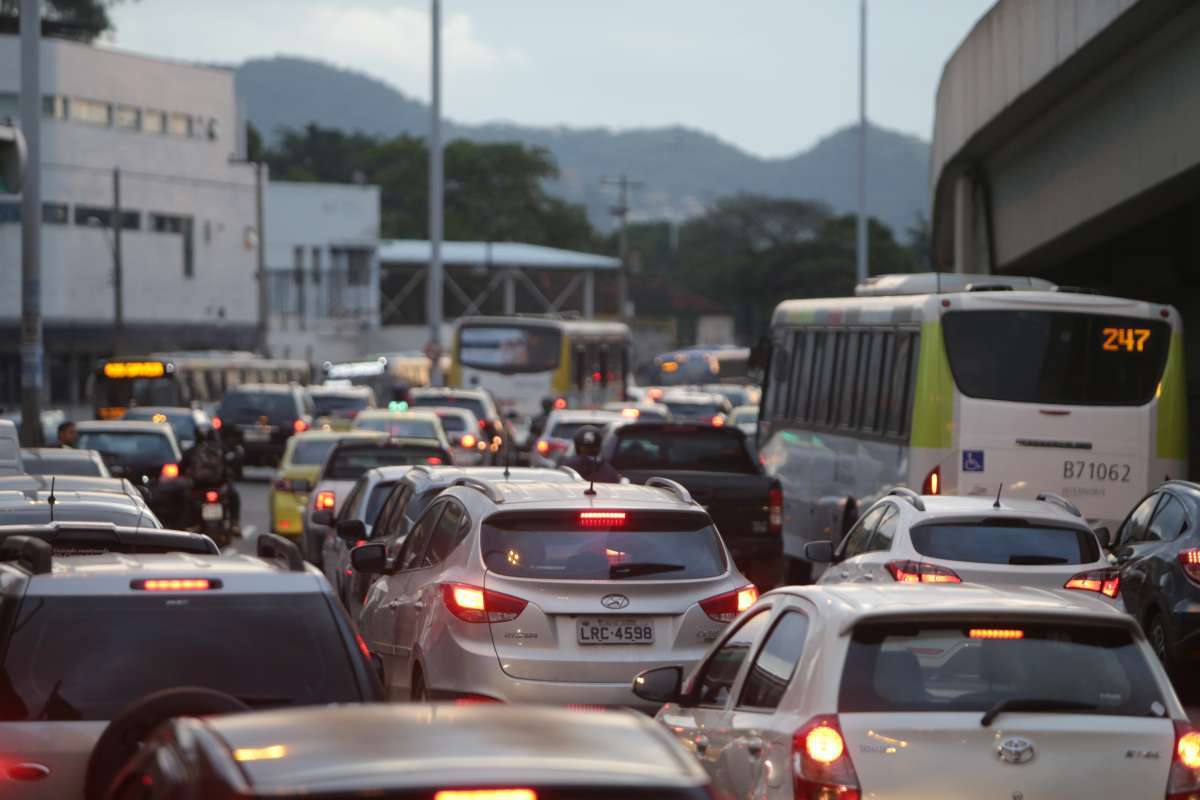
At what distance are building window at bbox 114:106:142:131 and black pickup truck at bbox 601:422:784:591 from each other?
207ft

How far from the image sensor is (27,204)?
31.0 m

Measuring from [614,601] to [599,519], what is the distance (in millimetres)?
518

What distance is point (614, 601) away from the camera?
10547 mm

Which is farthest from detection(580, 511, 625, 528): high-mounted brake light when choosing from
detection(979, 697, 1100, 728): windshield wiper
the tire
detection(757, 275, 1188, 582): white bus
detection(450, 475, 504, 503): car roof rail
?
detection(757, 275, 1188, 582): white bus

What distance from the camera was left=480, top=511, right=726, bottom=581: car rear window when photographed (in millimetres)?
10703

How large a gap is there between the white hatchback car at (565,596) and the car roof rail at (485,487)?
0.02m

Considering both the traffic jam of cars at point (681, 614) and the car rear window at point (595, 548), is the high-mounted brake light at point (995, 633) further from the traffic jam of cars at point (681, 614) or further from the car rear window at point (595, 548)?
the car rear window at point (595, 548)

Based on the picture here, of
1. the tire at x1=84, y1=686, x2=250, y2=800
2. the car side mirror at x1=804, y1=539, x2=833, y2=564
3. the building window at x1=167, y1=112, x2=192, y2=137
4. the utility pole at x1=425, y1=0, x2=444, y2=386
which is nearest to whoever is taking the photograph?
the tire at x1=84, y1=686, x2=250, y2=800

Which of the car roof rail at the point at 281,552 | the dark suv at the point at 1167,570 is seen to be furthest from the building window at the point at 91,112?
the car roof rail at the point at 281,552

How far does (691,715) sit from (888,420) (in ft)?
43.5

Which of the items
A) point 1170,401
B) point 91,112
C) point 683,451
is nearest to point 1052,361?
point 1170,401

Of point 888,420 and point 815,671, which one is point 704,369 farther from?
point 815,671

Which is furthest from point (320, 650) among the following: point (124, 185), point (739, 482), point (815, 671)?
point (124, 185)

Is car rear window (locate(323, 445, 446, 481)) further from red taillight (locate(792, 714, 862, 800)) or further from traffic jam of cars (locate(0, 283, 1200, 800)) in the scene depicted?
red taillight (locate(792, 714, 862, 800))
